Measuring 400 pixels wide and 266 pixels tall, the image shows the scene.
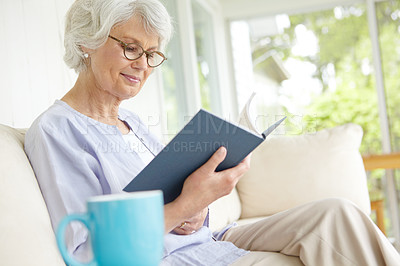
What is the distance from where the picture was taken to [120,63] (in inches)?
54.9

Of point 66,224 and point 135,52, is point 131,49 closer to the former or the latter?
point 135,52

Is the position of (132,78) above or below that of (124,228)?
above

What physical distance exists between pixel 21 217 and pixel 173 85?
109 inches

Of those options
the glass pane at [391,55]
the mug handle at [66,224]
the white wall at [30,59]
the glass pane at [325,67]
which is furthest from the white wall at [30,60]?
the glass pane at [325,67]

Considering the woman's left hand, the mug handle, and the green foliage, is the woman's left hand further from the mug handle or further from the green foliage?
the green foliage

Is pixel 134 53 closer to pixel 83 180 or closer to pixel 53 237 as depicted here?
pixel 83 180

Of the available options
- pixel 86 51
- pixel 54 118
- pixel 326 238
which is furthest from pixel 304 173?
pixel 54 118

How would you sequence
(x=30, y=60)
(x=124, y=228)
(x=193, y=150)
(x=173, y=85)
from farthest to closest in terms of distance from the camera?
(x=173, y=85) → (x=30, y=60) → (x=193, y=150) → (x=124, y=228)

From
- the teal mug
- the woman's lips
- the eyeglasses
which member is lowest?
the teal mug

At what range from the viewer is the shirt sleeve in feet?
3.46

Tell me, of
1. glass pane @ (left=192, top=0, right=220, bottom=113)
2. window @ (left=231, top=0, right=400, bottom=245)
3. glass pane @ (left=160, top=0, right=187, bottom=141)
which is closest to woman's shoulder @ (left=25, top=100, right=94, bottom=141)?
glass pane @ (left=160, top=0, right=187, bottom=141)

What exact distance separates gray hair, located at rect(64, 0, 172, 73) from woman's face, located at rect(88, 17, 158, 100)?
2 cm

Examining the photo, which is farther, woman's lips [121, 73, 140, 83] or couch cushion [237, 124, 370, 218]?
couch cushion [237, 124, 370, 218]

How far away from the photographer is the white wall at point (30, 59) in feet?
5.21
